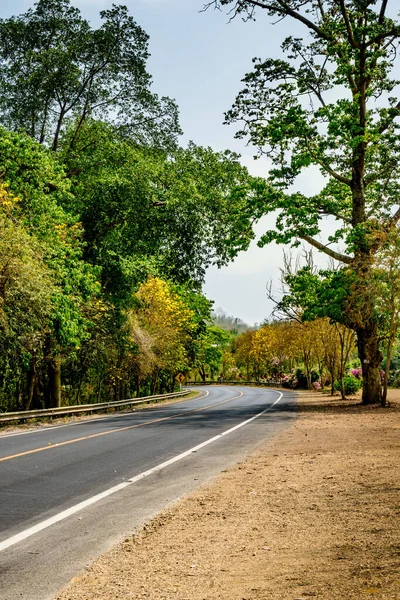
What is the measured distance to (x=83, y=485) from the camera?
9406 mm

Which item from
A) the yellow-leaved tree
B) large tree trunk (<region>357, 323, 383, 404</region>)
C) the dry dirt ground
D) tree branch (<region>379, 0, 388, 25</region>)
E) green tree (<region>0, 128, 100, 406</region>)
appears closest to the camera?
the dry dirt ground

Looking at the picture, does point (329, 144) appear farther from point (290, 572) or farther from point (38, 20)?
point (290, 572)

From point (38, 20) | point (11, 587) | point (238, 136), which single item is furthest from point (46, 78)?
point (11, 587)

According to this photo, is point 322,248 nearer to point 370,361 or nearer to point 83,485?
point 370,361

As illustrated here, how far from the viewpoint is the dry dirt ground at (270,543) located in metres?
4.71

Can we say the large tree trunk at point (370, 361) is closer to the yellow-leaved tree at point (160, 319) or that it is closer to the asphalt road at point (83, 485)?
the asphalt road at point (83, 485)

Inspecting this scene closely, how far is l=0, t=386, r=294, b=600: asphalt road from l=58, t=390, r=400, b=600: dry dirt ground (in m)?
0.33

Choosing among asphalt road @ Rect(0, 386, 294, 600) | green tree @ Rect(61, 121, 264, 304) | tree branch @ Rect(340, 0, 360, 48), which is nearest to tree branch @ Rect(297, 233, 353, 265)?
green tree @ Rect(61, 121, 264, 304)

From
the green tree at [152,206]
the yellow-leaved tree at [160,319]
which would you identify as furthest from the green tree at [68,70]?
the yellow-leaved tree at [160,319]

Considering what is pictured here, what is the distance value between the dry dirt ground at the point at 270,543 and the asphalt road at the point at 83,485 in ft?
1.09

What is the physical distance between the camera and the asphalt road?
18.5 feet

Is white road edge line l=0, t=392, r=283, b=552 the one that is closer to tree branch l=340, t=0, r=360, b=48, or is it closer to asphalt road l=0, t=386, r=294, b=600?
asphalt road l=0, t=386, r=294, b=600

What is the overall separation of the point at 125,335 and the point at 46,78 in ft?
49.1

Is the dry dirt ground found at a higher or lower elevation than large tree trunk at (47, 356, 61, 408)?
lower
